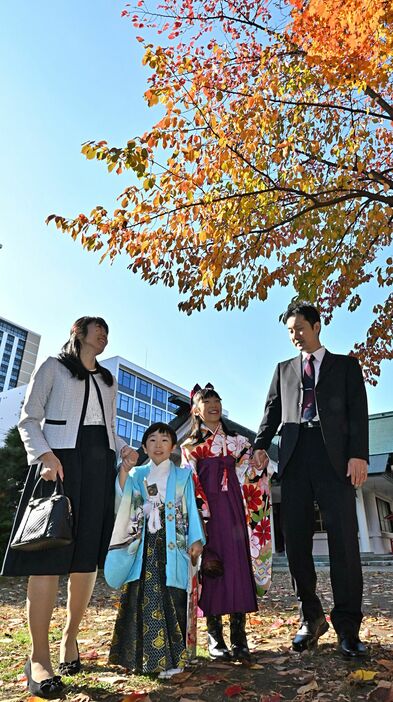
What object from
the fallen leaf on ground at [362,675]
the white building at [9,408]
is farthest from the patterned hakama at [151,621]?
the white building at [9,408]

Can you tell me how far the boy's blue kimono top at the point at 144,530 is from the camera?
2.90 m

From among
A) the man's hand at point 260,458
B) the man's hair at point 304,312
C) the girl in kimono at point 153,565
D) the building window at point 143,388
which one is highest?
the building window at point 143,388

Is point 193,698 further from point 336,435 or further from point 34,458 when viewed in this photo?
point 336,435

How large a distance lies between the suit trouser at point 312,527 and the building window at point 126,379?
175ft

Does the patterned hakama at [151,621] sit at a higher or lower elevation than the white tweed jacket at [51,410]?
lower

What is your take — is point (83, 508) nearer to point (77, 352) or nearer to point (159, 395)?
point (77, 352)

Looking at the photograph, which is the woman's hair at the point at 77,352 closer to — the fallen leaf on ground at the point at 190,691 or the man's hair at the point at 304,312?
the man's hair at the point at 304,312

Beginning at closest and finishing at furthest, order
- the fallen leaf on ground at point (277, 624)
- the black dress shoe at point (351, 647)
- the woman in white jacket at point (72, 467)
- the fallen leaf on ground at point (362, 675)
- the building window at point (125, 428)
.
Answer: the fallen leaf on ground at point (362, 675)
the woman in white jacket at point (72, 467)
the black dress shoe at point (351, 647)
the fallen leaf on ground at point (277, 624)
the building window at point (125, 428)

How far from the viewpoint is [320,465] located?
10.6 ft

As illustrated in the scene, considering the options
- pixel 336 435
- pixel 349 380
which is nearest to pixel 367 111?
pixel 349 380

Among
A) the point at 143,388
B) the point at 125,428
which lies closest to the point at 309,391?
the point at 125,428

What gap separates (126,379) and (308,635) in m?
55.4

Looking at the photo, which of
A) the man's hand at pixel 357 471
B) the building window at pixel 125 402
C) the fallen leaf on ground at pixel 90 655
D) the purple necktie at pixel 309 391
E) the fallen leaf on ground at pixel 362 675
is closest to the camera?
the fallen leaf on ground at pixel 362 675

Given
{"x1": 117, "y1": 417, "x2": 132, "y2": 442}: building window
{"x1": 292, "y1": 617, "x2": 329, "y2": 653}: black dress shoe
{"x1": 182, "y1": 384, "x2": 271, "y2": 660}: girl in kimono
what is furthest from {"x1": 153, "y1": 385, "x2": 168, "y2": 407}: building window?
{"x1": 292, "y1": 617, "x2": 329, "y2": 653}: black dress shoe
